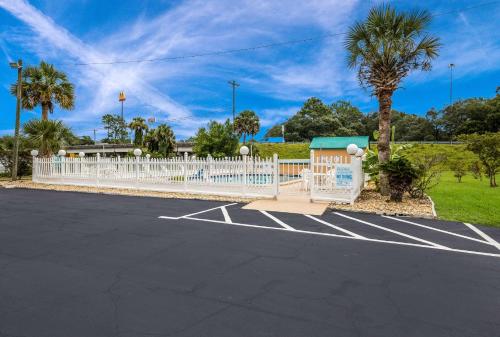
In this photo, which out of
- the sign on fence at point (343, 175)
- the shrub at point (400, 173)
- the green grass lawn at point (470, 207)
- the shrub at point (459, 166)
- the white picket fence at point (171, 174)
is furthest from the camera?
the shrub at point (459, 166)

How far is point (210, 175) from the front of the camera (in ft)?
41.1

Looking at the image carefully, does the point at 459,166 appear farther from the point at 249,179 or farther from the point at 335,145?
the point at 249,179

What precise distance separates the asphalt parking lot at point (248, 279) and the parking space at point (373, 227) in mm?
50

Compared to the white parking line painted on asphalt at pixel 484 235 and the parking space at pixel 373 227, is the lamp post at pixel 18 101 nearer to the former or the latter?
the parking space at pixel 373 227

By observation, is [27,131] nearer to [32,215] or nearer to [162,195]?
[162,195]

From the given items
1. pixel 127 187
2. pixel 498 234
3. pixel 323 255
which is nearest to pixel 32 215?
pixel 127 187

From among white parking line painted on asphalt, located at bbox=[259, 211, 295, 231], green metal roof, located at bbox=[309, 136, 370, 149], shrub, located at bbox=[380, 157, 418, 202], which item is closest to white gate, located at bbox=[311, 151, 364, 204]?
shrub, located at bbox=[380, 157, 418, 202]

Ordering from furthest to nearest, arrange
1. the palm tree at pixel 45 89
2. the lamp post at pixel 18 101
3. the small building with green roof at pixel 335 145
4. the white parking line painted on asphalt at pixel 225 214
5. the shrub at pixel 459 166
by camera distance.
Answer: the small building with green roof at pixel 335 145
the palm tree at pixel 45 89
the lamp post at pixel 18 101
the shrub at pixel 459 166
the white parking line painted on asphalt at pixel 225 214

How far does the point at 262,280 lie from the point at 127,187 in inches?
495

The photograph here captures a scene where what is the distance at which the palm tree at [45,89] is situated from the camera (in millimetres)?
20953

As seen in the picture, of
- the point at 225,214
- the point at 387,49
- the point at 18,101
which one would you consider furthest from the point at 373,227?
the point at 18,101

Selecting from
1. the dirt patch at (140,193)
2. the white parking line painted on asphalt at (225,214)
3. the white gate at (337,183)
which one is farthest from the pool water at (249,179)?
the white parking line painted on asphalt at (225,214)

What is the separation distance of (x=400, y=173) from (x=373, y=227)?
11.4ft

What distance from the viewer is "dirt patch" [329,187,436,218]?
27.5ft
